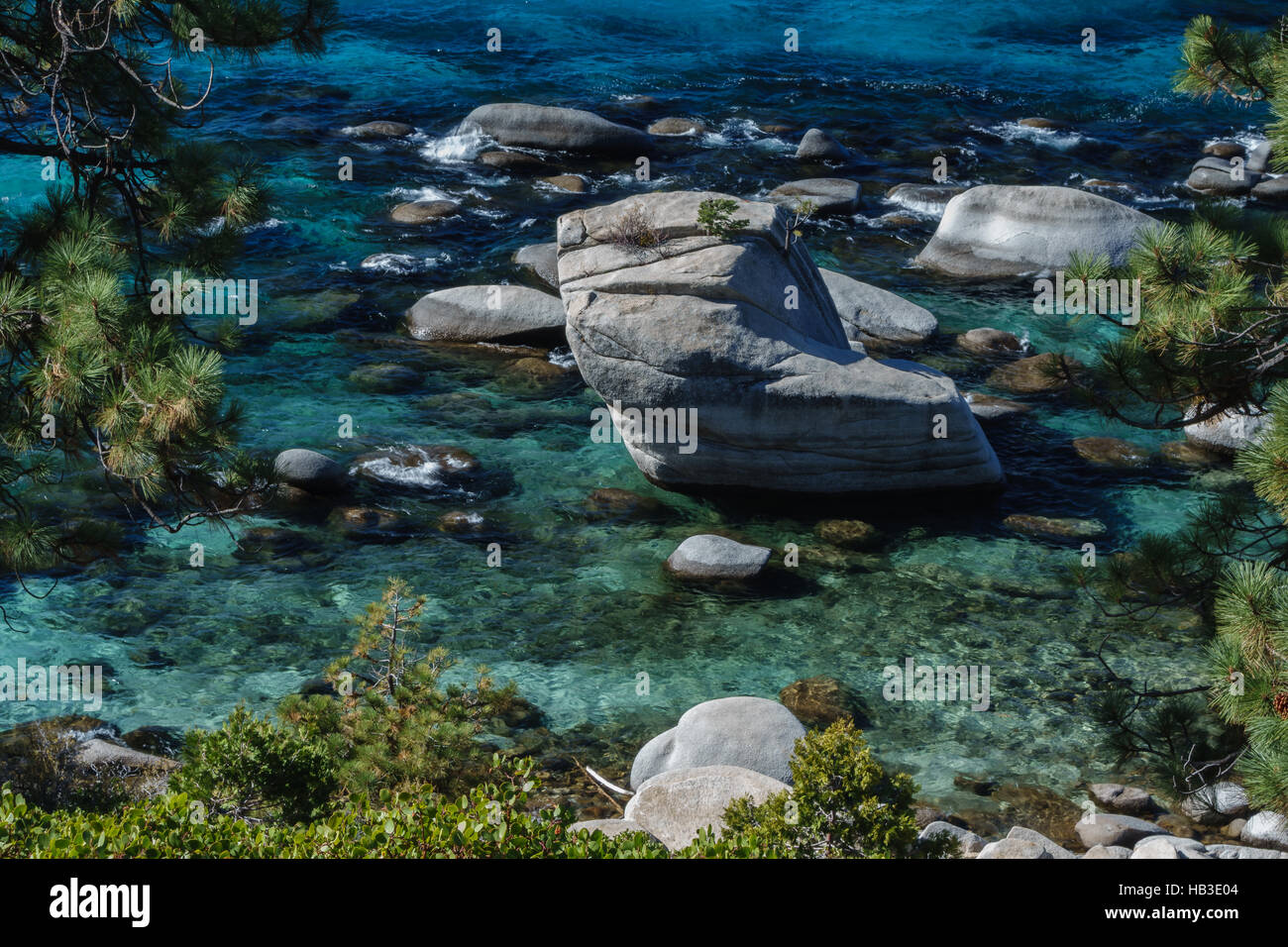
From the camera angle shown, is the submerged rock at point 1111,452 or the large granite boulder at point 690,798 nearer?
the large granite boulder at point 690,798

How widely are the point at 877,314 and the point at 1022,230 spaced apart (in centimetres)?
419

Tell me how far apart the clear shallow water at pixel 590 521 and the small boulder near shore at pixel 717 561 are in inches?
12.4

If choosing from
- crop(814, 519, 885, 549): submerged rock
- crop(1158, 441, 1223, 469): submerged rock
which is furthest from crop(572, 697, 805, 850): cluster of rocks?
crop(1158, 441, 1223, 469): submerged rock

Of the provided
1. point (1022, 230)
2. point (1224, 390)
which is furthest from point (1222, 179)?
point (1224, 390)

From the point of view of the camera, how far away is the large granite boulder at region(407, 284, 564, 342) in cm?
1880

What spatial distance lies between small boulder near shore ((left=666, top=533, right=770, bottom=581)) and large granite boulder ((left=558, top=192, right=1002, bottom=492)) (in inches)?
56.5

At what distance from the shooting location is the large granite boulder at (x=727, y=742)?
10.4 m

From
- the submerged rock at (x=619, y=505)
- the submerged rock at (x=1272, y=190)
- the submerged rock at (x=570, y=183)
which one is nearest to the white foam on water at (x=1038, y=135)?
the submerged rock at (x=1272, y=190)

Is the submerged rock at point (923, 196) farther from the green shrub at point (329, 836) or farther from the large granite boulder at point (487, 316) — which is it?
the green shrub at point (329, 836)

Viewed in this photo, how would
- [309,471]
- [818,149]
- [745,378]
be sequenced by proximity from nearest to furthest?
1. [745,378]
2. [309,471]
3. [818,149]

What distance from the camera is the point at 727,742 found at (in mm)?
10492

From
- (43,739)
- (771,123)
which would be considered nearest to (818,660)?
(43,739)

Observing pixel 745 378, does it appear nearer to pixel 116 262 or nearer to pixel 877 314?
pixel 877 314

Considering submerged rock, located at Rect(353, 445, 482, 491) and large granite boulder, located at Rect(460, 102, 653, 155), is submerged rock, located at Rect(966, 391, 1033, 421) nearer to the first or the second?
submerged rock, located at Rect(353, 445, 482, 491)
